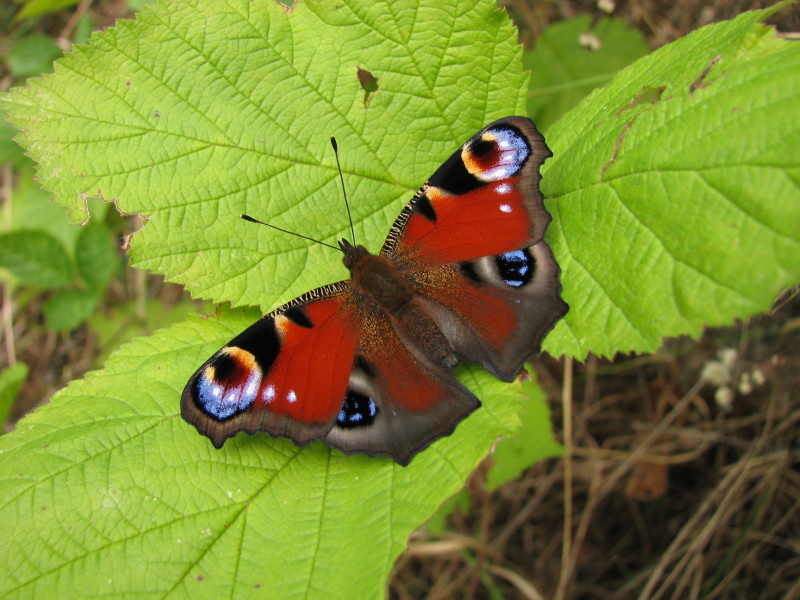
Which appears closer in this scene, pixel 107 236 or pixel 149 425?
pixel 149 425

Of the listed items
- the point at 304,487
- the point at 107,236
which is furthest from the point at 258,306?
the point at 107,236

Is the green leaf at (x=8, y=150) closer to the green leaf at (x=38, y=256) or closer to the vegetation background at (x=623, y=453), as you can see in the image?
the vegetation background at (x=623, y=453)

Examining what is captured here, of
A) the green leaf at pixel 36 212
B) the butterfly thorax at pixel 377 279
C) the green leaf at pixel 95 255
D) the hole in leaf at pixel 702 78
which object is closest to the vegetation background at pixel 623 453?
the green leaf at pixel 95 255

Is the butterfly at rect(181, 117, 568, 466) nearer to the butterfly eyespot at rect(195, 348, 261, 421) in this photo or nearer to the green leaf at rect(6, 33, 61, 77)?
the butterfly eyespot at rect(195, 348, 261, 421)

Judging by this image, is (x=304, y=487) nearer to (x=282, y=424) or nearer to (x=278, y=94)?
(x=282, y=424)

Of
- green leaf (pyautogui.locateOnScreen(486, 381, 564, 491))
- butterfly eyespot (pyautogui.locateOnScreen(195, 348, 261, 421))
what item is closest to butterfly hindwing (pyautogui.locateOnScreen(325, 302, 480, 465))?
butterfly eyespot (pyautogui.locateOnScreen(195, 348, 261, 421))
